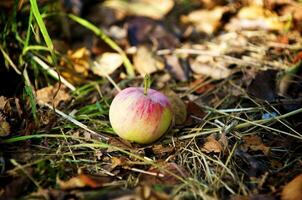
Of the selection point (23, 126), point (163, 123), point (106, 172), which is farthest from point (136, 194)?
point (23, 126)

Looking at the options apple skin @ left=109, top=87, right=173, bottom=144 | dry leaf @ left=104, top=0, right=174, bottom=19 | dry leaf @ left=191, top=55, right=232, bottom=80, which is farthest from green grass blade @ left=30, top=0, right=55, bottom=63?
dry leaf @ left=104, top=0, right=174, bottom=19

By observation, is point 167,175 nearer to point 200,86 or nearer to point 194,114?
point 194,114

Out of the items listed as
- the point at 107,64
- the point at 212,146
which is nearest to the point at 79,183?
the point at 212,146

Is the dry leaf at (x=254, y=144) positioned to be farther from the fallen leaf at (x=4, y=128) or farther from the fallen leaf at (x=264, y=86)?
the fallen leaf at (x=4, y=128)

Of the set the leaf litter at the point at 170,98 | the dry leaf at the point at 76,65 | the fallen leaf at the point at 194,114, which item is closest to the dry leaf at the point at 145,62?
the leaf litter at the point at 170,98

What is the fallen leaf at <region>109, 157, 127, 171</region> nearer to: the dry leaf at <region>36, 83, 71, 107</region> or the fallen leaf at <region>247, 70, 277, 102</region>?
the dry leaf at <region>36, 83, 71, 107</region>

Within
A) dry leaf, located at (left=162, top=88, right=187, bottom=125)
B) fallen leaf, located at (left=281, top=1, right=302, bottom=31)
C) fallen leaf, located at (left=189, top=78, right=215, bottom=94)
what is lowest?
fallen leaf, located at (left=189, top=78, right=215, bottom=94)

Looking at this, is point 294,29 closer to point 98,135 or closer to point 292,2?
point 292,2

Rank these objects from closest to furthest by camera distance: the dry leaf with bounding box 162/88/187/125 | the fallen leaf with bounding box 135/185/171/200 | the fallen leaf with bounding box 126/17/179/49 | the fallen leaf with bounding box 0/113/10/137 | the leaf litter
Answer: the fallen leaf with bounding box 135/185/171/200 → the leaf litter → the fallen leaf with bounding box 0/113/10/137 → the dry leaf with bounding box 162/88/187/125 → the fallen leaf with bounding box 126/17/179/49
